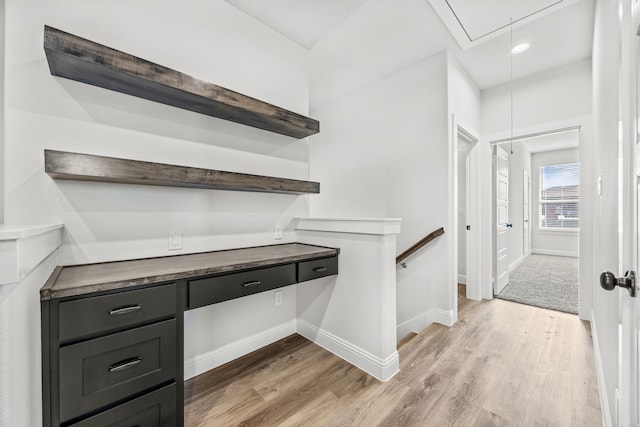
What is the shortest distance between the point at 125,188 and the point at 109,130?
1.11 ft

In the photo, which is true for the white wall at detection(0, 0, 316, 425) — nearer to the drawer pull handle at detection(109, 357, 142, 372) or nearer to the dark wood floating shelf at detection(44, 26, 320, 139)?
the dark wood floating shelf at detection(44, 26, 320, 139)

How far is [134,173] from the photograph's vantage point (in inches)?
56.1

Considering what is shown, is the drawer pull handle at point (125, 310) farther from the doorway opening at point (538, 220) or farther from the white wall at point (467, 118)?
the doorway opening at point (538, 220)

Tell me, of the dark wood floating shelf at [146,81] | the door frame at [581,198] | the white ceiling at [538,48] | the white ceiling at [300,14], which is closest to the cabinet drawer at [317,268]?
the dark wood floating shelf at [146,81]

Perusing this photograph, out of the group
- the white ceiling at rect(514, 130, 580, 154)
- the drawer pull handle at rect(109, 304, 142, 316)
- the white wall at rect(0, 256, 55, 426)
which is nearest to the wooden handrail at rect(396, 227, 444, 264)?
the drawer pull handle at rect(109, 304, 142, 316)

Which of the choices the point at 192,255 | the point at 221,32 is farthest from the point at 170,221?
the point at 221,32

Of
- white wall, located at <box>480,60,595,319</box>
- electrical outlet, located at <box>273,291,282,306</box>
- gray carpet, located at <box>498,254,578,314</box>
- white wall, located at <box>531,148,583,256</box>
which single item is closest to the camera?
electrical outlet, located at <box>273,291,282,306</box>

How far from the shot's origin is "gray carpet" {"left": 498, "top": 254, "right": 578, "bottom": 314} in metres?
3.38

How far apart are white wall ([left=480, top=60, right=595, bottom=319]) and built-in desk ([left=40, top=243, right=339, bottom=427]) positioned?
3.39 metres

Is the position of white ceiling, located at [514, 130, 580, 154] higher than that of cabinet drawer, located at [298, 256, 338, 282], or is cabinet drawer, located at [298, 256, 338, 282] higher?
white ceiling, located at [514, 130, 580, 154]

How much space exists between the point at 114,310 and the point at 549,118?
429 centimetres

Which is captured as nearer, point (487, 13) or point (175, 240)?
point (175, 240)

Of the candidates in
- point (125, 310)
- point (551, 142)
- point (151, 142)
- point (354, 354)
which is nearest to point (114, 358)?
point (125, 310)

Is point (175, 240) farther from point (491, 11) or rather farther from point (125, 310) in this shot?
point (491, 11)
